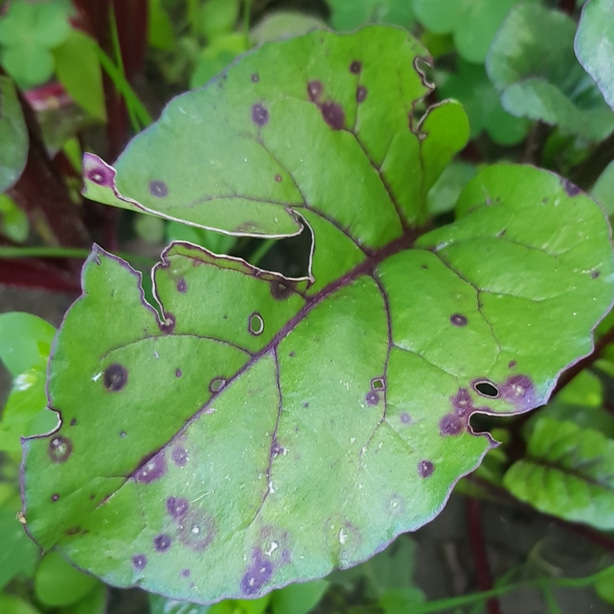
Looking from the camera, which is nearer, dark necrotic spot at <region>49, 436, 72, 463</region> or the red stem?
dark necrotic spot at <region>49, 436, 72, 463</region>

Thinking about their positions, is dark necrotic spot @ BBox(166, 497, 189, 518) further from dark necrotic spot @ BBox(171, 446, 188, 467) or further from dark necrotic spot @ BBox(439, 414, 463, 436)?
dark necrotic spot @ BBox(439, 414, 463, 436)

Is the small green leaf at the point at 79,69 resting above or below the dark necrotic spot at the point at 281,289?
below

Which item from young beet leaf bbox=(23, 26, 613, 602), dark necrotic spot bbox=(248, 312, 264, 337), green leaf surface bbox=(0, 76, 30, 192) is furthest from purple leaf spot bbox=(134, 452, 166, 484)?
green leaf surface bbox=(0, 76, 30, 192)

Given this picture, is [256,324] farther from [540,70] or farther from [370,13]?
[370,13]

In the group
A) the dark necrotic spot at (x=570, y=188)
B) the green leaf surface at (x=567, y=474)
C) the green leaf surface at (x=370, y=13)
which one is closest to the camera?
the dark necrotic spot at (x=570, y=188)

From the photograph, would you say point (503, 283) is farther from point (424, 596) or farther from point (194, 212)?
point (424, 596)

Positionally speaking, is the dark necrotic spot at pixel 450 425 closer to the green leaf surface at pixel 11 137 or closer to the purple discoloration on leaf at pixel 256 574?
the purple discoloration on leaf at pixel 256 574

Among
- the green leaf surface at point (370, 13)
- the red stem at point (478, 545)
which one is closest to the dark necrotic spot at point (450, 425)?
the red stem at point (478, 545)
